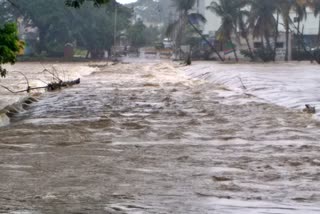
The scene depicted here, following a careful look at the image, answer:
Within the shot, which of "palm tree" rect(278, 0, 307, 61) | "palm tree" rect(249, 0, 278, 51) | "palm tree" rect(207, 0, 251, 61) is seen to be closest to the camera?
"palm tree" rect(278, 0, 307, 61)

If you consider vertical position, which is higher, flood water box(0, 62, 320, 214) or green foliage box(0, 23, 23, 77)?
green foliage box(0, 23, 23, 77)

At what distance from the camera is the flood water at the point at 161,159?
246 inches

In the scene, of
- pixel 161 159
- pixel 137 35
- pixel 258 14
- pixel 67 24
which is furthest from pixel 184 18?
pixel 161 159

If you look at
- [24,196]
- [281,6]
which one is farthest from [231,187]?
[281,6]

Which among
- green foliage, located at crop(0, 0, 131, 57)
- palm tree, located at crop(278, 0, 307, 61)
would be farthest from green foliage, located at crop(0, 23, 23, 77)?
green foliage, located at crop(0, 0, 131, 57)

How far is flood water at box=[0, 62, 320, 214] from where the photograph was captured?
6246 millimetres

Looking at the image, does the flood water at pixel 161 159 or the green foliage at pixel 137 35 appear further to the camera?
the green foliage at pixel 137 35

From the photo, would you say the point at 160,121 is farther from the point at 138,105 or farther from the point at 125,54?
the point at 125,54

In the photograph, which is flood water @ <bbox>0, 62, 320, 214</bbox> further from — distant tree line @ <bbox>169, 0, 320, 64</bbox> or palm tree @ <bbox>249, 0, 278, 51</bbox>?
palm tree @ <bbox>249, 0, 278, 51</bbox>

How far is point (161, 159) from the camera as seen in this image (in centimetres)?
901

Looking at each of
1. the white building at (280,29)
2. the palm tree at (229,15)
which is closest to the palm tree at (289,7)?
the white building at (280,29)

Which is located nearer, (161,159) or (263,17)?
(161,159)

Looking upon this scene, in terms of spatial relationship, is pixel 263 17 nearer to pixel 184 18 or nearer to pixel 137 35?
pixel 184 18

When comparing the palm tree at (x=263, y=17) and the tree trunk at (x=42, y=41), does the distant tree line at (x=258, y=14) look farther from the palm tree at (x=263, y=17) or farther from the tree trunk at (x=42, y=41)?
the tree trunk at (x=42, y=41)
